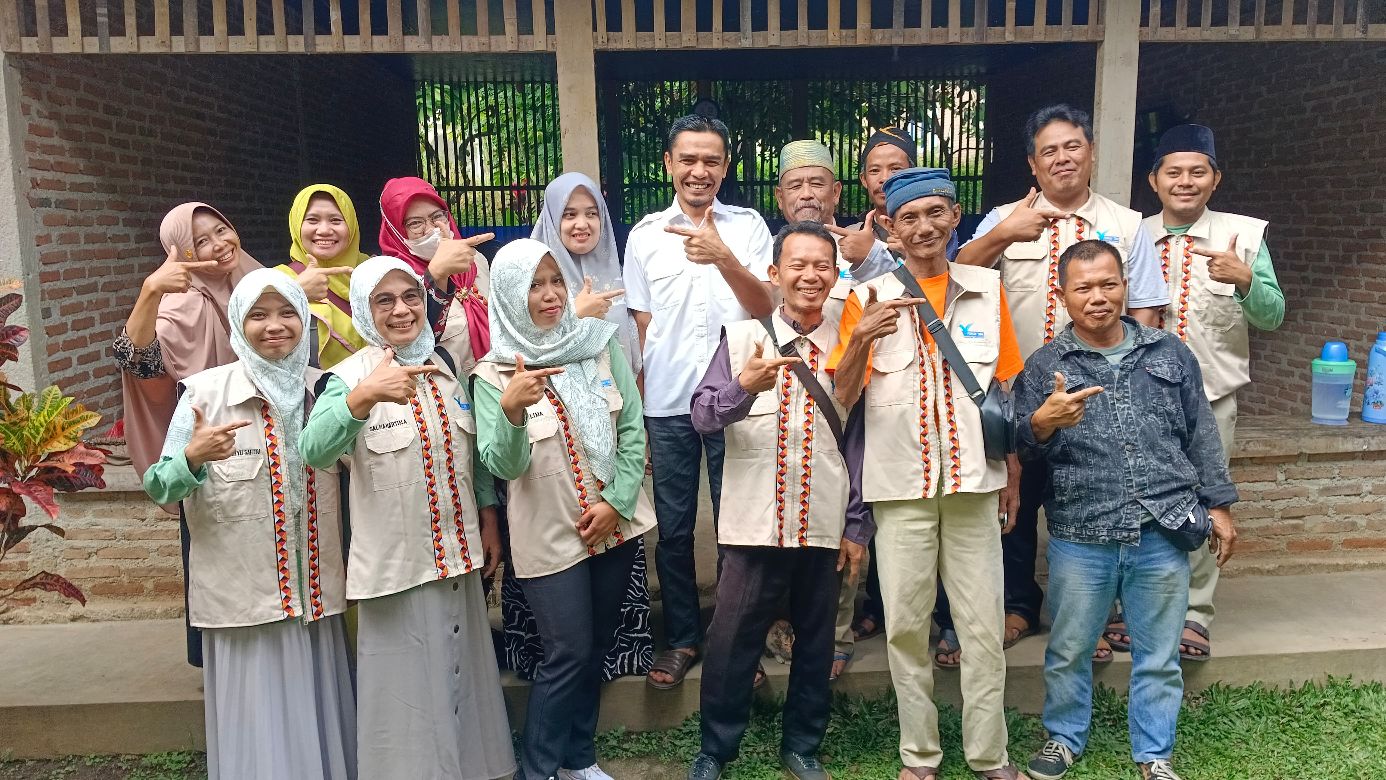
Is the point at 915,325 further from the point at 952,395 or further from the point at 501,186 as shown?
the point at 501,186

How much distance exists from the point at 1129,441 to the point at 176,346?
2.82 metres

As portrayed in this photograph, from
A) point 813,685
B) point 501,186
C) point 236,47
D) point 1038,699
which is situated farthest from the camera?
point 501,186

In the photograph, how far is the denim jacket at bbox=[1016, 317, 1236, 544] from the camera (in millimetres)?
2873

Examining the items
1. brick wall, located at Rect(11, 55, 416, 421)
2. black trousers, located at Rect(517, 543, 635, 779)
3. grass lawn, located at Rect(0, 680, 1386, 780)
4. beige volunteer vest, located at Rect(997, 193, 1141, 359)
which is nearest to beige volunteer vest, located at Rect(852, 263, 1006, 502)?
beige volunteer vest, located at Rect(997, 193, 1141, 359)

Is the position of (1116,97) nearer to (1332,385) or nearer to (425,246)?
(1332,385)

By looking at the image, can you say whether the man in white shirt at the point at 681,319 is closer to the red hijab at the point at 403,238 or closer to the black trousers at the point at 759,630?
the black trousers at the point at 759,630

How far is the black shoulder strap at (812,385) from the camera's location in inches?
109

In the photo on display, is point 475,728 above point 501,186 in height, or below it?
below

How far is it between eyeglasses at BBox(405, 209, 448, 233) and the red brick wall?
5.43 m

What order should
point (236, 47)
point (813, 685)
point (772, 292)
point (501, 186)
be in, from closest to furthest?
point (813, 685) → point (772, 292) → point (236, 47) → point (501, 186)

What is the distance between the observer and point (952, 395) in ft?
9.18

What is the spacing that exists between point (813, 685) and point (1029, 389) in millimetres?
1116

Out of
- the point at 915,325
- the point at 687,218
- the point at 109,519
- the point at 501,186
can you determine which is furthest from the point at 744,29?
the point at 501,186

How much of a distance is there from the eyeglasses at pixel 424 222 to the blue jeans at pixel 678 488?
956 mm
